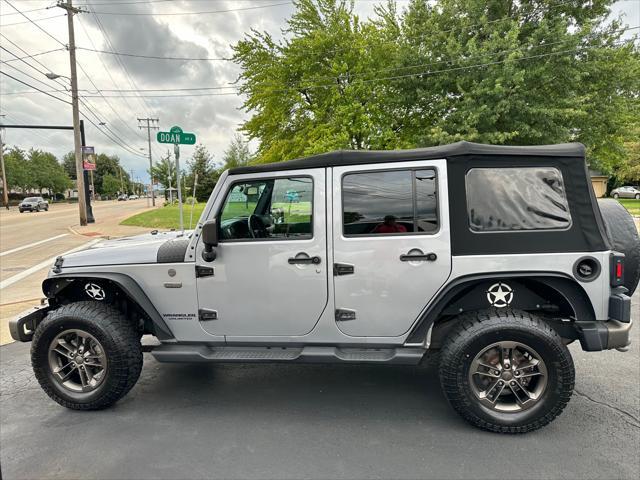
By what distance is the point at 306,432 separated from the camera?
9.40 ft

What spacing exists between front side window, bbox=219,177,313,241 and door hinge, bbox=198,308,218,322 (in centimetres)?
58

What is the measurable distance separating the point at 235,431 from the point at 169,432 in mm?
482

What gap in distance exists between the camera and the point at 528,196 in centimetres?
285

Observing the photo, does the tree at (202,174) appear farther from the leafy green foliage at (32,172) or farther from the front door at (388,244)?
the front door at (388,244)

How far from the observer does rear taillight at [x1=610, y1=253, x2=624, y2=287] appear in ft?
8.96

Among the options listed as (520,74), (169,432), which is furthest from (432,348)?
(520,74)

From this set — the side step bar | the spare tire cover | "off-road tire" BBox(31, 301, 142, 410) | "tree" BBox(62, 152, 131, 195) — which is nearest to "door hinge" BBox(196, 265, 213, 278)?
the side step bar

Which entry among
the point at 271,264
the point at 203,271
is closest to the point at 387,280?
the point at 271,264

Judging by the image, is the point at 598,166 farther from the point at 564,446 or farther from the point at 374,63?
the point at 564,446

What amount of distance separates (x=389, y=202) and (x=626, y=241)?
184 centimetres

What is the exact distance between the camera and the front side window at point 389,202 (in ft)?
9.47

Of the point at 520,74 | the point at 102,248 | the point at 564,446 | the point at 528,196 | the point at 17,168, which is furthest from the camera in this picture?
the point at 17,168

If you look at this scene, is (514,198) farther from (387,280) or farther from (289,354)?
(289,354)

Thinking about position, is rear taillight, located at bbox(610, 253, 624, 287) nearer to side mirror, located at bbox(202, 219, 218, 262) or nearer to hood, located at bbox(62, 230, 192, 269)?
side mirror, located at bbox(202, 219, 218, 262)
